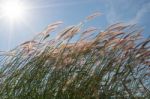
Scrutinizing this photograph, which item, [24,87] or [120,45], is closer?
[24,87]

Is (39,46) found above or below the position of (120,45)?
above

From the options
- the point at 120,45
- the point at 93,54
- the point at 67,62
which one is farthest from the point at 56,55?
the point at 120,45

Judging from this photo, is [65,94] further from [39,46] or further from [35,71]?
[39,46]

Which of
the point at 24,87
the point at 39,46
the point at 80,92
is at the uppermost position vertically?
the point at 39,46

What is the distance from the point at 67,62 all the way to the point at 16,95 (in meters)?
0.58

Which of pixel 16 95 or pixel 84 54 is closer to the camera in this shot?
pixel 16 95

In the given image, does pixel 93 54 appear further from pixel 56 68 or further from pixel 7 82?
pixel 7 82

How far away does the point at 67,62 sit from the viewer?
377 centimetres

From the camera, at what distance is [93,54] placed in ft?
12.8

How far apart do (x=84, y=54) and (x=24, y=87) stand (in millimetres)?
712

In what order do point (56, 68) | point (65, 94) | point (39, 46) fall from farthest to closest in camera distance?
1. point (39, 46)
2. point (56, 68)
3. point (65, 94)

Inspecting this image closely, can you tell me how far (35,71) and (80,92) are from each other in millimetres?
509

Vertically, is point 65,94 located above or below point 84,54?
below

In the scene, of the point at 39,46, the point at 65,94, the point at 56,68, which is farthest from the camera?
the point at 39,46
